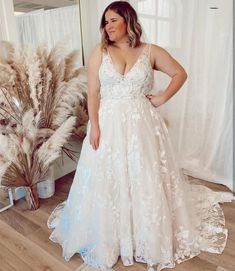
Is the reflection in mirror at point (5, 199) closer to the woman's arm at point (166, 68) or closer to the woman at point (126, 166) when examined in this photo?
the woman at point (126, 166)

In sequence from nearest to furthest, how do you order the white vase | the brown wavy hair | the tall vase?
1. the brown wavy hair
2. the tall vase
3. the white vase

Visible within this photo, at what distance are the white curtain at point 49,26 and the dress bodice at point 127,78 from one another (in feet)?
2.31

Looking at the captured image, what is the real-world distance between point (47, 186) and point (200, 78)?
1.51 m

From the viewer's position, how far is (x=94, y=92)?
5.51 ft

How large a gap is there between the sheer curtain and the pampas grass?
A: 771mm

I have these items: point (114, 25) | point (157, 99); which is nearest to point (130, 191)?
point (157, 99)

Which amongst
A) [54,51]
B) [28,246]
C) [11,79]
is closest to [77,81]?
[54,51]

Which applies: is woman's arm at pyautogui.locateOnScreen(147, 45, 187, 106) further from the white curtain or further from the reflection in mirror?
the reflection in mirror

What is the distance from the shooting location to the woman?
63.4 inches

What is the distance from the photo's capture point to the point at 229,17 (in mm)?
2170

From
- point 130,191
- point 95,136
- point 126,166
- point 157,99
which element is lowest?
point 130,191

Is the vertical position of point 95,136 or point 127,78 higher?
point 127,78

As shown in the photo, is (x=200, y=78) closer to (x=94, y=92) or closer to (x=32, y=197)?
(x=94, y=92)

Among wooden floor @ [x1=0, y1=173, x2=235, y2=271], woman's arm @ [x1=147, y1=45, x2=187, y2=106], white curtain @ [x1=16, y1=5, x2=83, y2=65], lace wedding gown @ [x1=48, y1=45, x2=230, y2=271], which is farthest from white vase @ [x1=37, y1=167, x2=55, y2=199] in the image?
woman's arm @ [x1=147, y1=45, x2=187, y2=106]
